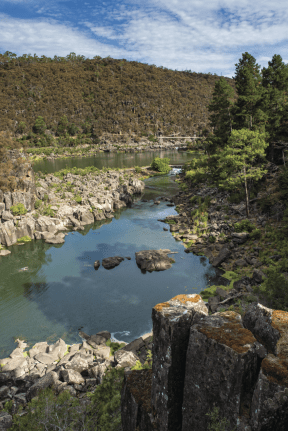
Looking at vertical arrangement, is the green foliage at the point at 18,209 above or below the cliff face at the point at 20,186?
below

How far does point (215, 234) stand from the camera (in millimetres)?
30422

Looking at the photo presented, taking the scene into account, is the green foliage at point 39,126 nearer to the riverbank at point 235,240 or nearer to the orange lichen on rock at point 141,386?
the riverbank at point 235,240

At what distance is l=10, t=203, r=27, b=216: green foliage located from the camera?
36062mm

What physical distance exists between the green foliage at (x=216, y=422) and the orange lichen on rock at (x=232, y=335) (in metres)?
1.37

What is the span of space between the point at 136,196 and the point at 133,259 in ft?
90.3

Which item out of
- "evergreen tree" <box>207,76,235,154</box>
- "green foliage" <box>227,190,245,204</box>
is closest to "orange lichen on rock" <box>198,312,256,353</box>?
"green foliage" <box>227,190,245,204</box>

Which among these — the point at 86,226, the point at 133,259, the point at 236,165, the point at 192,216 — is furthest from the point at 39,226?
the point at 236,165

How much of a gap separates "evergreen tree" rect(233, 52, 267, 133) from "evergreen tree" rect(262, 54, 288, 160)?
1228mm

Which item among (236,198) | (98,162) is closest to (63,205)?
(236,198)

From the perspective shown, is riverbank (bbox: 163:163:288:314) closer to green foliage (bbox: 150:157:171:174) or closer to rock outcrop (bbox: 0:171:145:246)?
rock outcrop (bbox: 0:171:145:246)

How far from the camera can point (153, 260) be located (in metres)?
27.2

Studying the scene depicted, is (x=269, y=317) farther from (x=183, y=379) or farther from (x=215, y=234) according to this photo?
(x=215, y=234)

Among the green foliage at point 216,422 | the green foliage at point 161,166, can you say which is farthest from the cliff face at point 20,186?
the green foliage at point 161,166

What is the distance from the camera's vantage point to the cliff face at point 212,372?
4.95m
